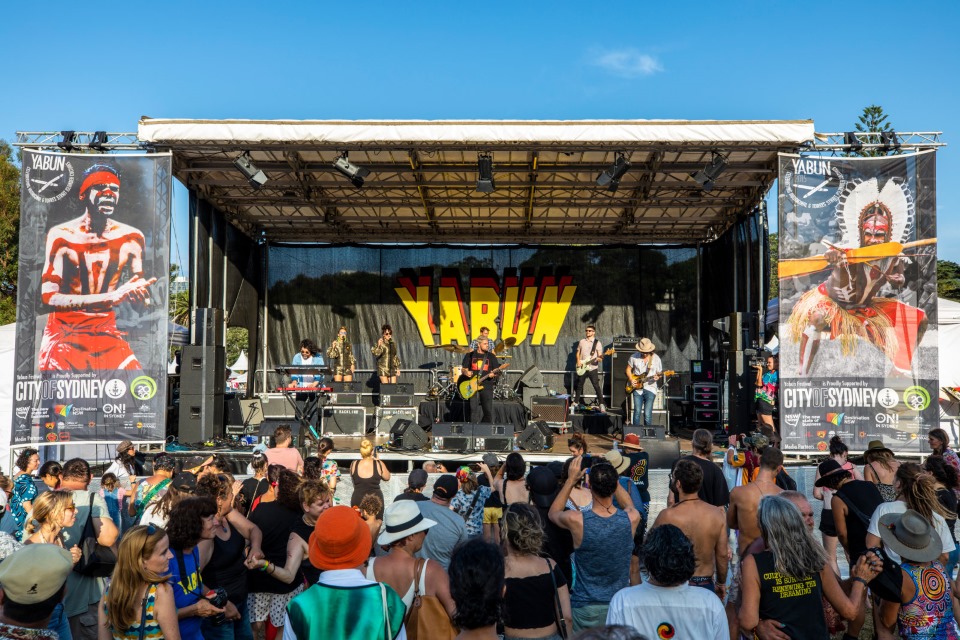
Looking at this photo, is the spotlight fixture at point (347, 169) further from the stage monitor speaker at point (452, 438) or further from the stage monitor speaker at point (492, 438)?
the stage monitor speaker at point (492, 438)

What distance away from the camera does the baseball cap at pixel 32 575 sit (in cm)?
252

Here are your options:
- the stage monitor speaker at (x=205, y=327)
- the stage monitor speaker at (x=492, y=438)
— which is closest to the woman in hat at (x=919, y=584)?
the stage monitor speaker at (x=492, y=438)

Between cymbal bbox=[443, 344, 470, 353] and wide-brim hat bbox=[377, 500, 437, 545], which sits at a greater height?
cymbal bbox=[443, 344, 470, 353]

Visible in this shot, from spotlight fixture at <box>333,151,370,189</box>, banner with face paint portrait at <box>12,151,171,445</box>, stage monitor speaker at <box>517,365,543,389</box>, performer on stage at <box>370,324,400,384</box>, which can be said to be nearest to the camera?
banner with face paint portrait at <box>12,151,171,445</box>

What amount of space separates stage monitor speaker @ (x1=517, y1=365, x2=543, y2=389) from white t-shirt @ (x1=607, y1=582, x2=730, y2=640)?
38.8 feet

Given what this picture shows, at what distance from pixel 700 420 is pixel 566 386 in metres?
3.01

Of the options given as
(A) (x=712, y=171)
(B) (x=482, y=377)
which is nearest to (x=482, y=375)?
(B) (x=482, y=377)

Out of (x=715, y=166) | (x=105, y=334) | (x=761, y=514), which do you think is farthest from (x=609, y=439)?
(x=761, y=514)

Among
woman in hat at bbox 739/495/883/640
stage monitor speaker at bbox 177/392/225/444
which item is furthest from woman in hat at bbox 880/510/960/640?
stage monitor speaker at bbox 177/392/225/444

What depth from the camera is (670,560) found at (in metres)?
2.49

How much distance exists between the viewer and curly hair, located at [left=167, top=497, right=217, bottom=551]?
10.2ft

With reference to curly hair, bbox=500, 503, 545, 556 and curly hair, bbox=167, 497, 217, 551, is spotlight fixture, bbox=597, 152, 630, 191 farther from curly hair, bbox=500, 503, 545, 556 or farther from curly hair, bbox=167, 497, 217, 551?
curly hair, bbox=167, 497, 217, 551

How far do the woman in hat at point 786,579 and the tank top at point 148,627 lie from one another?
2126 millimetres

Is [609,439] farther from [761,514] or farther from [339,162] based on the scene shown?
[761,514]
